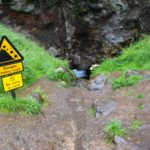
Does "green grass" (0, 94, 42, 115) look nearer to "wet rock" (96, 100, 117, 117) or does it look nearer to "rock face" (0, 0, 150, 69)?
"wet rock" (96, 100, 117, 117)

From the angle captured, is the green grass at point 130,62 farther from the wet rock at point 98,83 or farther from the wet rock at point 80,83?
the wet rock at point 98,83

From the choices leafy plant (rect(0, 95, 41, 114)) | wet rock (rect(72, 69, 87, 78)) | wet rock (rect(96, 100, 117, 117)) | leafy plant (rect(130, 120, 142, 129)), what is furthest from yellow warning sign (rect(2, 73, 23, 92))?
wet rock (rect(72, 69, 87, 78))

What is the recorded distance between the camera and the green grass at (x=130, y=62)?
35.3 ft

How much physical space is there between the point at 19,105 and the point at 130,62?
500 cm

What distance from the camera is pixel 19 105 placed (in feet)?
23.7

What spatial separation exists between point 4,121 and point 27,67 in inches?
126

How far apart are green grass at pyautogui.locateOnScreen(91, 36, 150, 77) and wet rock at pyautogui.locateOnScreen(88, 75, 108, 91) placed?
69cm

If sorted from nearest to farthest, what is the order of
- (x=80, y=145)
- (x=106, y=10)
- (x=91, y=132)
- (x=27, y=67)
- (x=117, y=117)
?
(x=80, y=145), (x=91, y=132), (x=117, y=117), (x=27, y=67), (x=106, y=10)

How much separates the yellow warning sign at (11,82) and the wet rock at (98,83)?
326 cm

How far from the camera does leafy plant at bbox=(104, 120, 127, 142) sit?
21.4 ft

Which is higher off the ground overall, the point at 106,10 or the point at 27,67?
the point at 106,10

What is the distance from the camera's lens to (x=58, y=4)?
14.2 m

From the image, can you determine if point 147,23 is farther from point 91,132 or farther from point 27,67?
point 91,132

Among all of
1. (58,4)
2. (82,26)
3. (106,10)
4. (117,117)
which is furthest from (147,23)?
(117,117)
